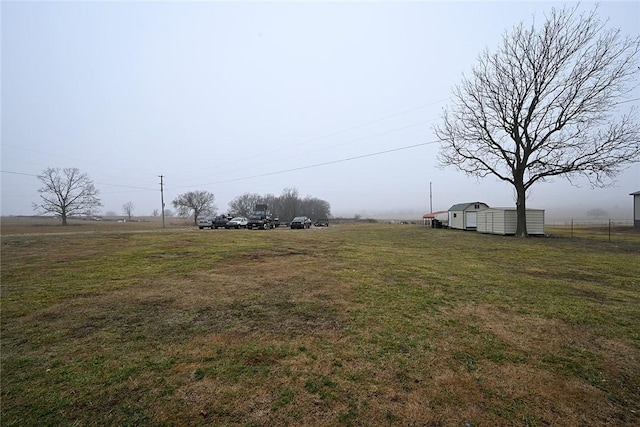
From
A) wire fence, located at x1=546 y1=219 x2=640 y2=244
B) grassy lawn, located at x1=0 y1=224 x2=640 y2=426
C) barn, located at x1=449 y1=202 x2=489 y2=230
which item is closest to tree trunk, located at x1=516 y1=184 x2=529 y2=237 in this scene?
wire fence, located at x1=546 y1=219 x2=640 y2=244

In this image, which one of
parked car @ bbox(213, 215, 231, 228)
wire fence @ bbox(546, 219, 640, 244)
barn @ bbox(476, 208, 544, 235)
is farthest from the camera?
parked car @ bbox(213, 215, 231, 228)

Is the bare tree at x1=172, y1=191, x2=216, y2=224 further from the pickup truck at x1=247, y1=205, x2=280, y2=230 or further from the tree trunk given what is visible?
the tree trunk

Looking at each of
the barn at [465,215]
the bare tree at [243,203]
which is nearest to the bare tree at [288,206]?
the bare tree at [243,203]

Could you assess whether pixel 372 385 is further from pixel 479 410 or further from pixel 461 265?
pixel 461 265

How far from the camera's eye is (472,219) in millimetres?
28172

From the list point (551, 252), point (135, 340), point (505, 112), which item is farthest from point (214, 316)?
point (505, 112)

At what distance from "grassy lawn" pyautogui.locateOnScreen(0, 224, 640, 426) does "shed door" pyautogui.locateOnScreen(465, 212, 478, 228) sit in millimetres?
20647

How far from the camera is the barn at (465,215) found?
2815 cm

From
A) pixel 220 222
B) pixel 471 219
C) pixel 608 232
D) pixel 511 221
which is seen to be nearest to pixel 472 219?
pixel 471 219

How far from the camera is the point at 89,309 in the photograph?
5.49 metres

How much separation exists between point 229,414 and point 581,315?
6.11m

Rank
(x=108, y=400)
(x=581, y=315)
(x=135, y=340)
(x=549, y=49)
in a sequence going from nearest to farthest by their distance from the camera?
(x=108, y=400) < (x=135, y=340) < (x=581, y=315) < (x=549, y=49)

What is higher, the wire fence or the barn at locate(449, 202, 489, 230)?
the barn at locate(449, 202, 489, 230)

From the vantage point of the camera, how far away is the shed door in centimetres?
2757
